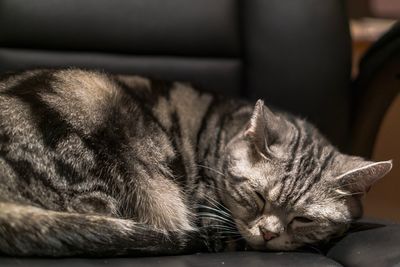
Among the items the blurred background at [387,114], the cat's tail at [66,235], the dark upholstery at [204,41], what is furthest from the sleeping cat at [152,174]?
the blurred background at [387,114]

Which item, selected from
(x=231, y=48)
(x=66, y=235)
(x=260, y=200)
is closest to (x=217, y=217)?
(x=260, y=200)

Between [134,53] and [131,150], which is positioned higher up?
[134,53]

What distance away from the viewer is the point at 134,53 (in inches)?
58.9

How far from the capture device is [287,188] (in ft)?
3.69

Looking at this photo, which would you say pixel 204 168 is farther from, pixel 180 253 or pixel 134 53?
pixel 134 53

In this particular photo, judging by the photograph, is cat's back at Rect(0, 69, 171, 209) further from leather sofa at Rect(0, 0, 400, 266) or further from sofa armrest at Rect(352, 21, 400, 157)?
sofa armrest at Rect(352, 21, 400, 157)

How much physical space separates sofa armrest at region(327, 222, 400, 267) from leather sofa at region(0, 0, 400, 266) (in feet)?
1.10

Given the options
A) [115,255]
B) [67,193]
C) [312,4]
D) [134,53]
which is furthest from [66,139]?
[312,4]

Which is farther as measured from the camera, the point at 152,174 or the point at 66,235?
the point at 152,174

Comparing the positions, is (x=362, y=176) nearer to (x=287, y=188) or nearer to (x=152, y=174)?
(x=287, y=188)

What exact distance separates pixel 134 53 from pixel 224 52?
239 mm

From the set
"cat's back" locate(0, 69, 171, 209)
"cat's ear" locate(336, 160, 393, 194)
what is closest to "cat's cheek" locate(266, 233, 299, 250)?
"cat's ear" locate(336, 160, 393, 194)

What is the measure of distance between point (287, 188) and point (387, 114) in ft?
3.01

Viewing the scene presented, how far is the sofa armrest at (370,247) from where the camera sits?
97cm
